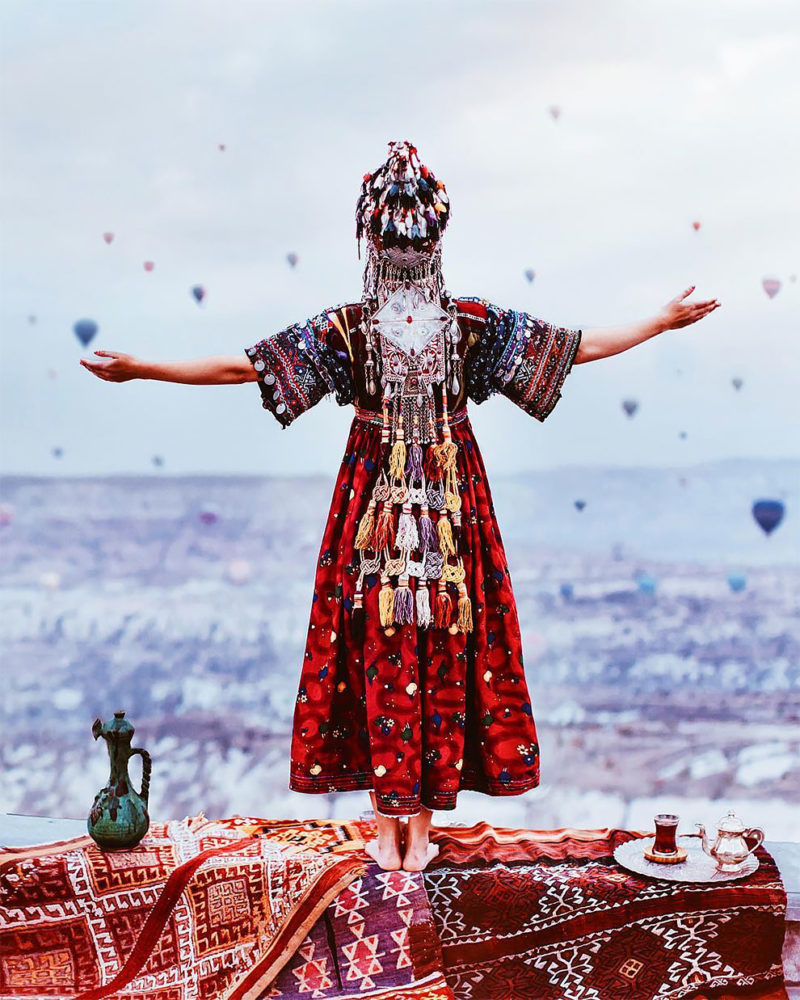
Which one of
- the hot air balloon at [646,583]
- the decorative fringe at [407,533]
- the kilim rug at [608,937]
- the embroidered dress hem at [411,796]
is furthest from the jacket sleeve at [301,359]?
the hot air balloon at [646,583]

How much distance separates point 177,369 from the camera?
2.67 meters

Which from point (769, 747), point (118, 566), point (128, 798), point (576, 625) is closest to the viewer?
point (128, 798)

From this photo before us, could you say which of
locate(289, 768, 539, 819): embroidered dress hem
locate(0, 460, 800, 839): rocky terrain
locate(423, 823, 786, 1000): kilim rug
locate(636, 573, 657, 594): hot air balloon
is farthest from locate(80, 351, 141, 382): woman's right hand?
locate(636, 573, 657, 594): hot air balloon

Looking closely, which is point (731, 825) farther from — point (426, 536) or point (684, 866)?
point (426, 536)

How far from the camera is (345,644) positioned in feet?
9.13

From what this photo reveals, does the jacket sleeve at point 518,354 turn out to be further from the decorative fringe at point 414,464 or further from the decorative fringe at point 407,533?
the decorative fringe at point 407,533

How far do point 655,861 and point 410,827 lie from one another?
1.73 ft

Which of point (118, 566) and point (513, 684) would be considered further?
point (118, 566)

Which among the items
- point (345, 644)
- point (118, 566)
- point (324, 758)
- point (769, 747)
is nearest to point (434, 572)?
point (345, 644)

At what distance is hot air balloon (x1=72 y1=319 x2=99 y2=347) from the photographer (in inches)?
186

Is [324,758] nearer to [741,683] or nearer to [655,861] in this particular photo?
[655,861]

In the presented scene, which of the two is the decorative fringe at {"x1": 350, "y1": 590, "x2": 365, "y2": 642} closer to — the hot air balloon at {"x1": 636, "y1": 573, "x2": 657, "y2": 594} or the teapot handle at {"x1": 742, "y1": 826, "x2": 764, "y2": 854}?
the teapot handle at {"x1": 742, "y1": 826, "x2": 764, "y2": 854}

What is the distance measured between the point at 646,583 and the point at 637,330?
6.97 feet

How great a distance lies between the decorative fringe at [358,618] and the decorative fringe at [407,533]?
14cm
